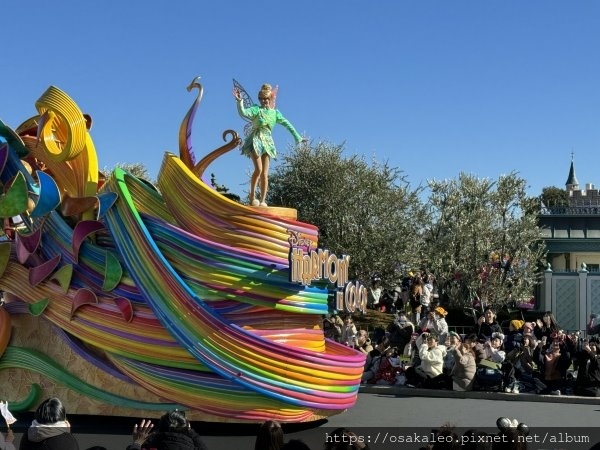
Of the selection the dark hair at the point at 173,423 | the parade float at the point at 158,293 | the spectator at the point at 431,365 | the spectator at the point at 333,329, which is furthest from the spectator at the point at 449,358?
the dark hair at the point at 173,423

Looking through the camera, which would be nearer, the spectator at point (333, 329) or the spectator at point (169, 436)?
the spectator at point (169, 436)

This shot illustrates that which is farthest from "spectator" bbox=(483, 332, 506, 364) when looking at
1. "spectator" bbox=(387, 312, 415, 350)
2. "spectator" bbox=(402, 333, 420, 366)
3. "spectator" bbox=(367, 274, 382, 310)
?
"spectator" bbox=(367, 274, 382, 310)

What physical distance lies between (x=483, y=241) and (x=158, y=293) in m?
27.5

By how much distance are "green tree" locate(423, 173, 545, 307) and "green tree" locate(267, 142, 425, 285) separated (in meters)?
1.41

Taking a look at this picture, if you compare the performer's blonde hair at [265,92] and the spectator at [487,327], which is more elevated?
the performer's blonde hair at [265,92]

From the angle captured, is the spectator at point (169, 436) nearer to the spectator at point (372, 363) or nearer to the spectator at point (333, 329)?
the spectator at point (372, 363)

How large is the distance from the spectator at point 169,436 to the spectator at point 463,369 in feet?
41.7

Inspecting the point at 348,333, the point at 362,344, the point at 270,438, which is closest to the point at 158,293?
the point at 270,438

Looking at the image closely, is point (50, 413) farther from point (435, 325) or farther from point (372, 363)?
point (435, 325)

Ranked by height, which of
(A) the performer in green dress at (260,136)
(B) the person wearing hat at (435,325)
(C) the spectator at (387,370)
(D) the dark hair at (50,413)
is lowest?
(C) the spectator at (387,370)

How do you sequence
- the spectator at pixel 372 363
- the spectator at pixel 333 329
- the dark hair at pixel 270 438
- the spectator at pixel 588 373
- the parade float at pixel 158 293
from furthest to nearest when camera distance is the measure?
the spectator at pixel 333 329, the spectator at pixel 372 363, the spectator at pixel 588 373, the parade float at pixel 158 293, the dark hair at pixel 270 438

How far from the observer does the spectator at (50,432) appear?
6551 millimetres

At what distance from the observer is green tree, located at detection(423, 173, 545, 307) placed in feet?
125

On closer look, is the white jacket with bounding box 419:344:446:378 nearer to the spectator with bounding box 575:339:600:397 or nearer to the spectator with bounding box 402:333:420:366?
the spectator with bounding box 402:333:420:366
